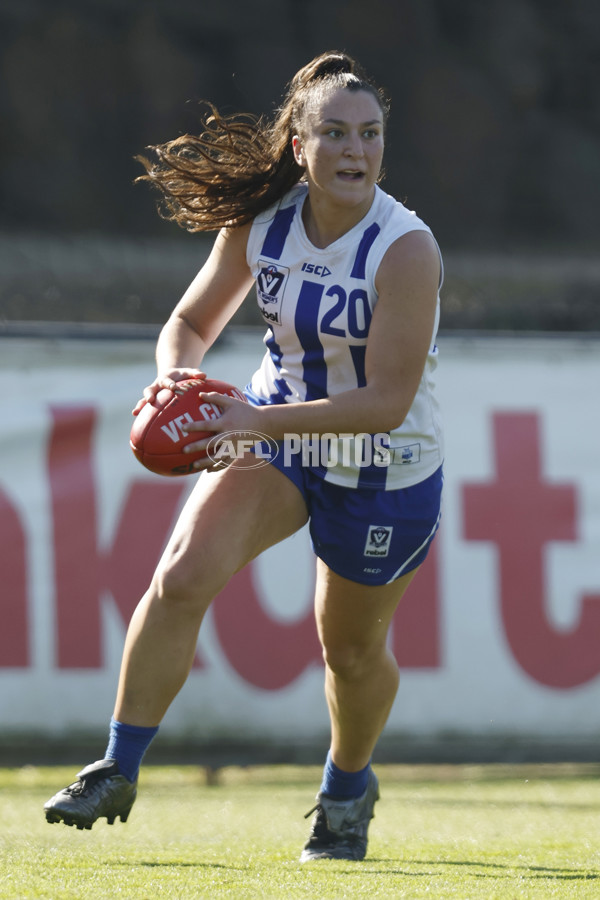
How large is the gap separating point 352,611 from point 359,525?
238mm

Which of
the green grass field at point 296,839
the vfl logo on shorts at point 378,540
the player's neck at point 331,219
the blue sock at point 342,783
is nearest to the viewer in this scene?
the green grass field at point 296,839

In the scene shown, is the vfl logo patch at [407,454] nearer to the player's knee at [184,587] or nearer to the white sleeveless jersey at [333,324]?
the white sleeveless jersey at [333,324]

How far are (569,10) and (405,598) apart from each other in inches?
164

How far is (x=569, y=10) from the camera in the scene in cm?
744

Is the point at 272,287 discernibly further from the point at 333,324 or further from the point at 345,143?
the point at 345,143

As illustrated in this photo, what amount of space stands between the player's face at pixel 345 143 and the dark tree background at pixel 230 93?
13.6 ft

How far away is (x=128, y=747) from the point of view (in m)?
2.97

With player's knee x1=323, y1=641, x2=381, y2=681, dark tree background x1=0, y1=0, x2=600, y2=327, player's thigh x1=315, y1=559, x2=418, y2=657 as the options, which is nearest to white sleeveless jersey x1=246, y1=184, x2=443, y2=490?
player's thigh x1=315, y1=559, x2=418, y2=657

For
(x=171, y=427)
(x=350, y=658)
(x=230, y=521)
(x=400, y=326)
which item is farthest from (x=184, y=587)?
(x=400, y=326)

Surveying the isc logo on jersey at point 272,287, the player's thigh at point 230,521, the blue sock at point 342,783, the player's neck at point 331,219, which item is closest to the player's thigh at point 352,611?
the player's thigh at point 230,521

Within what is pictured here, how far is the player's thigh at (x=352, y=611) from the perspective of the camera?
324 cm

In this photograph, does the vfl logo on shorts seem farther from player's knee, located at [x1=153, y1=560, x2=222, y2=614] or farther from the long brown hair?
the long brown hair

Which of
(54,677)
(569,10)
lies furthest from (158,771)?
(569,10)

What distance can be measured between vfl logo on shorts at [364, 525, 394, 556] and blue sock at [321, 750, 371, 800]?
0.72m
